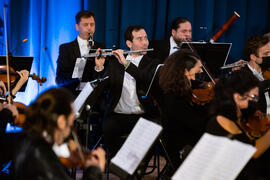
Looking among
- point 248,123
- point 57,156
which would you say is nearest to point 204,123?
point 248,123

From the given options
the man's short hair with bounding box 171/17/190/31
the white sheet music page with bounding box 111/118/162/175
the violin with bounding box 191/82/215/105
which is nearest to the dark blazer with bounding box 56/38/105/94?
the man's short hair with bounding box 171/17/190/31

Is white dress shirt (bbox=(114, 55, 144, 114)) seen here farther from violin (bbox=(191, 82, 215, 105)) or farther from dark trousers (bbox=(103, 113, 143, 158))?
violin (bbox=(191, 82, 215, 105))

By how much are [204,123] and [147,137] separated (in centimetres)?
90

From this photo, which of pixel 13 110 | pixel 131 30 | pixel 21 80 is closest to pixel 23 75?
pixel 21 80

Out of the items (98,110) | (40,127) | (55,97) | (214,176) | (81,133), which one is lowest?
(81,133)

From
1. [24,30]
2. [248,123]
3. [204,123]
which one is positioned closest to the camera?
[248,123]

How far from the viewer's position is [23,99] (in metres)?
4.37

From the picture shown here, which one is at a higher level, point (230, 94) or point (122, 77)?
point (230, 94)

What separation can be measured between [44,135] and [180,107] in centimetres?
134

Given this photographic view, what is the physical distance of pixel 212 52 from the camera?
11.9ft

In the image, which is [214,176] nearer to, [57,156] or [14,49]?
[57,156]

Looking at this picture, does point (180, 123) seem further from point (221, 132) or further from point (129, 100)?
point (129, 100)

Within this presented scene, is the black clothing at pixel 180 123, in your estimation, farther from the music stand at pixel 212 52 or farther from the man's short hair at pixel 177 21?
the man's short hair at pixel 177 21

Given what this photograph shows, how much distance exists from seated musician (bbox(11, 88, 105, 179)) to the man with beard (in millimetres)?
2500
